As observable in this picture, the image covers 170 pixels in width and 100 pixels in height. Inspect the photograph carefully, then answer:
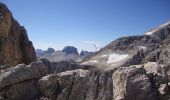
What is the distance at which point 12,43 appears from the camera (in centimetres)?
7106

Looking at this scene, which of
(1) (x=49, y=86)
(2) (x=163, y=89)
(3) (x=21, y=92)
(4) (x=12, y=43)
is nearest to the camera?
(2) (x=163, y=89)

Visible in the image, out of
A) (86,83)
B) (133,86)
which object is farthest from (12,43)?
(133,86)

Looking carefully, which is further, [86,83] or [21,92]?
[86,83]

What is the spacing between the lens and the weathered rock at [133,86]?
19984mm

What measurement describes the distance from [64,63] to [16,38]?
62482mm

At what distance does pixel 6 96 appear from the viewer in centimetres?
2500

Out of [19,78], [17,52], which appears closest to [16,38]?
[17,52]

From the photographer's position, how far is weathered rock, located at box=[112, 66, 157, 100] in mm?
19984

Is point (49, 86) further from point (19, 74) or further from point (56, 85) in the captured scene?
point (19, 74)

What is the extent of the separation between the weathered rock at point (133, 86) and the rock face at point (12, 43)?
48656mm

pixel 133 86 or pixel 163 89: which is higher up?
pixel 133 86

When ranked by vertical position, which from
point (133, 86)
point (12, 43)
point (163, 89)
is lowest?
point (163, 89)

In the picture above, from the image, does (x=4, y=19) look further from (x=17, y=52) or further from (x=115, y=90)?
(x=115, y=90)

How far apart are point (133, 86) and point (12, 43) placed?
55.7 metres
